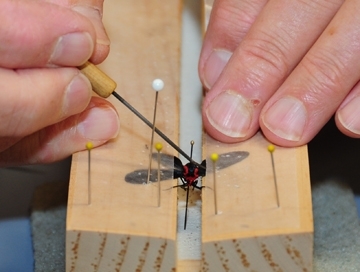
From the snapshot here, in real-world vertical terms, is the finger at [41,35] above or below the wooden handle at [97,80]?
above

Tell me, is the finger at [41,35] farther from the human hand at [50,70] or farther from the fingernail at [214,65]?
the fingernail at [214,65]

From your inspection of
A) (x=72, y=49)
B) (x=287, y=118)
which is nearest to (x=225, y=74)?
(x=287, y=118)

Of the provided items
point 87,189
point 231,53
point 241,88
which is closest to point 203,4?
point 231,53

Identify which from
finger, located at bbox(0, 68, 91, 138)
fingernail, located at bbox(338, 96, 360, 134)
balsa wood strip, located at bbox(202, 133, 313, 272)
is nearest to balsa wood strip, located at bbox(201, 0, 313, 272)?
balsa wood strip, located at bbox(202, 133, 313, 272)

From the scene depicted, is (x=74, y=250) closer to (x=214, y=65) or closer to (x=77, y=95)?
(x=77, y=95)

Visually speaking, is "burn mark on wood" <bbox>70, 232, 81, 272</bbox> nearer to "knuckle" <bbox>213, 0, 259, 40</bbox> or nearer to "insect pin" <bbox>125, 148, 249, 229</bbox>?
"insect pin" <bbox>125, 148, 249, 229</bbox>

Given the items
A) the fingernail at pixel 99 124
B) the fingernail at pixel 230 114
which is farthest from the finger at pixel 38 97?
the fingernail at pixel 230 114

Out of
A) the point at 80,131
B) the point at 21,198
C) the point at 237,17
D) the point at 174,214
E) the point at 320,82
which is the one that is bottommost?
the point at 21,198
